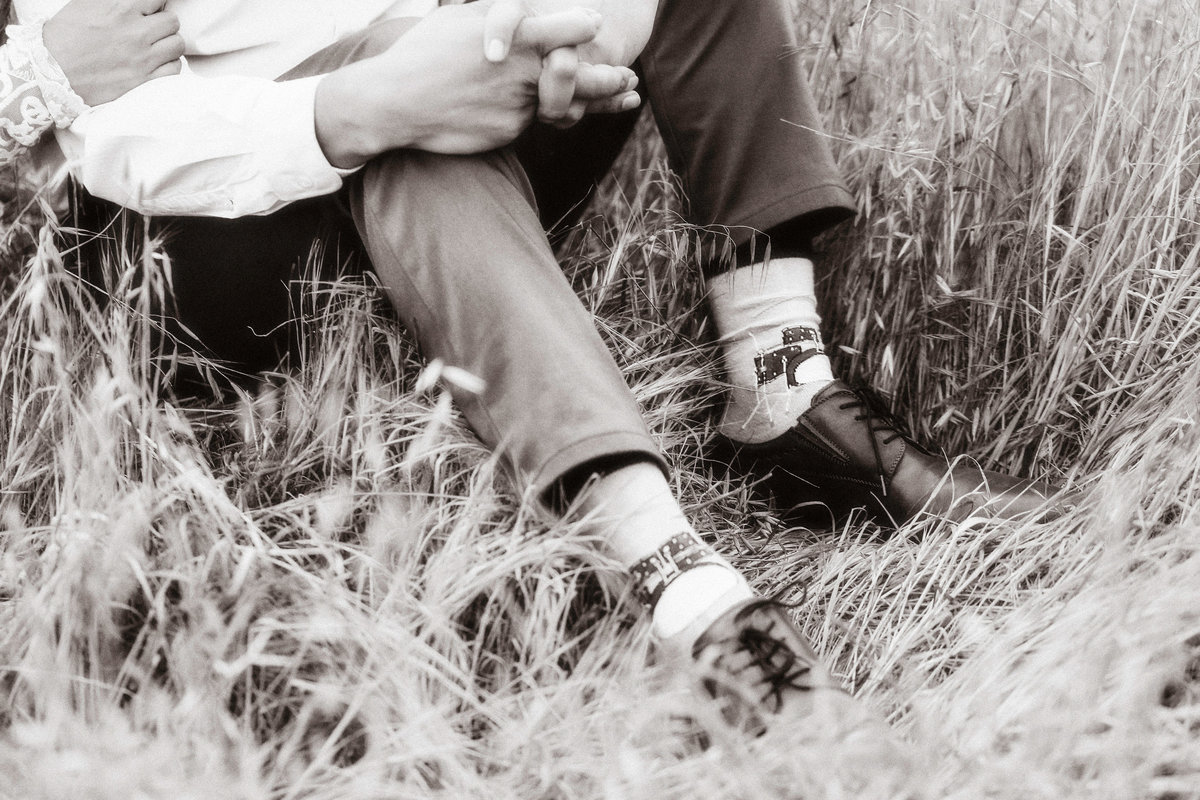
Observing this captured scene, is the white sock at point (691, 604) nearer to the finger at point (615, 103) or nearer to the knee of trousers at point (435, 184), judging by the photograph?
the knee of trousers at point (435, 184)

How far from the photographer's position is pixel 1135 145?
4.44 feet

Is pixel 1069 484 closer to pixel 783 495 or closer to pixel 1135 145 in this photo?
pixel 783 495

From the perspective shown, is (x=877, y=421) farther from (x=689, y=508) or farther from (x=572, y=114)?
(x=572, y=114)

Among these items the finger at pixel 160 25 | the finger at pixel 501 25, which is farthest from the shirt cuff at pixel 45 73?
the finger at pixel 501 25

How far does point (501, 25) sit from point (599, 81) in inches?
5.7

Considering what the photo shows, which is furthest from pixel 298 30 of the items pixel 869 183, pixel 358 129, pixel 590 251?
pixel 869 183

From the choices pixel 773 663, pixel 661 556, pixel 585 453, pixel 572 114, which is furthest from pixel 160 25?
pixel 773 663

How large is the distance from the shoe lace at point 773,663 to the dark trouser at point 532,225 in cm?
20

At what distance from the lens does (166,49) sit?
1107mm

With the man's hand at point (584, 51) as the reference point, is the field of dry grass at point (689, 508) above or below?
below

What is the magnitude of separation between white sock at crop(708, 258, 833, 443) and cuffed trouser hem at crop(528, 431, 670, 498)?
391 mm

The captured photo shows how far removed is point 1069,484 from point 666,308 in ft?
1.86

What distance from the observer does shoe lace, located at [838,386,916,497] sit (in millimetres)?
1271

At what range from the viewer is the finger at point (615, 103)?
117 centimetres
